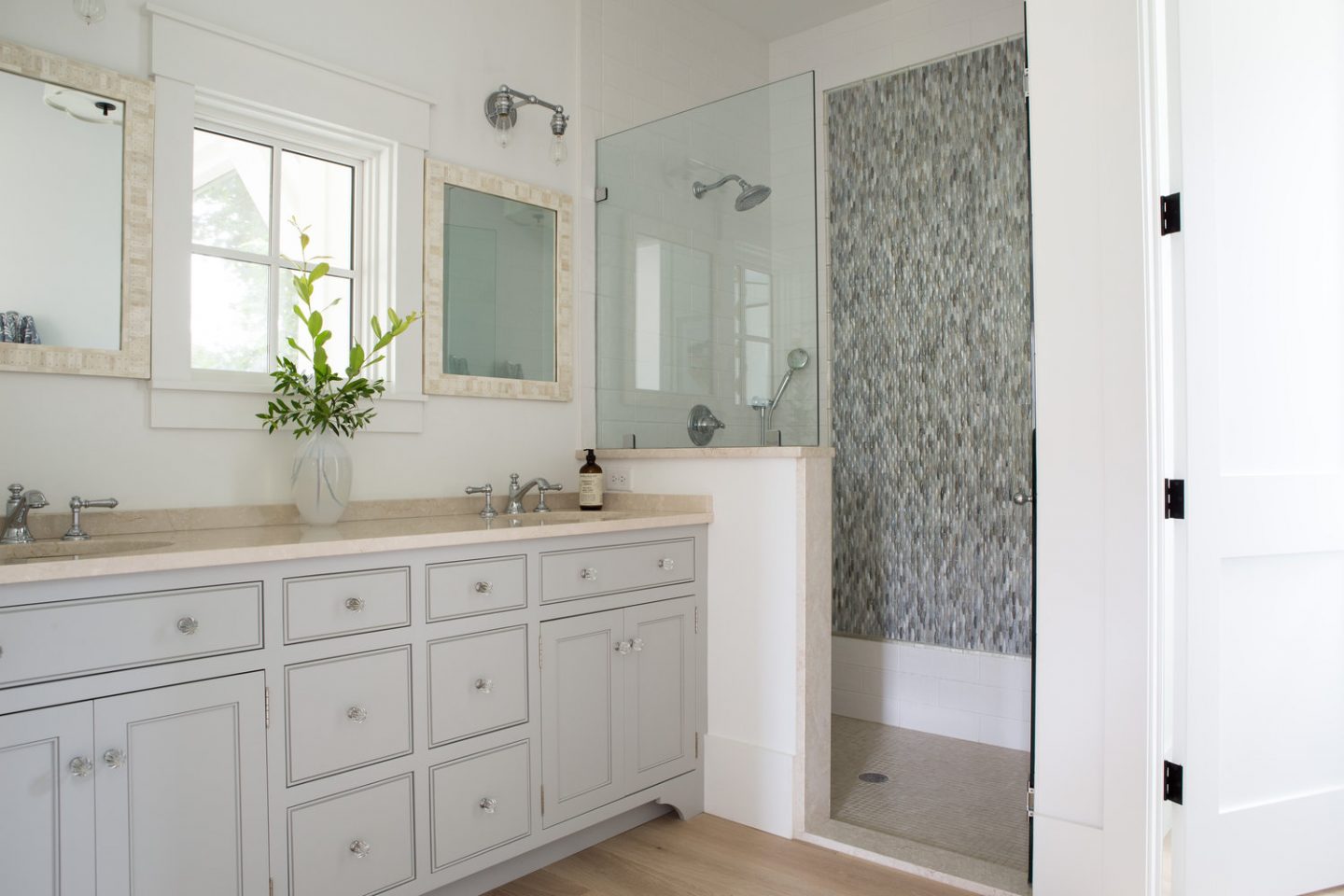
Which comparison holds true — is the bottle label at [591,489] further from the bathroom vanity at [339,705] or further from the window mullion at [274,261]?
the window mullion at [274,261]

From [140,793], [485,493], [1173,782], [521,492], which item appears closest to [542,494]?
[521,492]

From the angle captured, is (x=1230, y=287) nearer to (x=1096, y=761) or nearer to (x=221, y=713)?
(x=1096, y=761)

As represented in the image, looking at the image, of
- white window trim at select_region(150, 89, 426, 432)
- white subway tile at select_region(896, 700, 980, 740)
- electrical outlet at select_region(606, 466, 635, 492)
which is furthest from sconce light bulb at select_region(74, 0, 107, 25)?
white subway tile at select_region(896, 700, 980, 740)

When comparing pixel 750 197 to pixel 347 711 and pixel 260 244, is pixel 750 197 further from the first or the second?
pixel 347 711

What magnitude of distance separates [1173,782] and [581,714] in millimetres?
1406

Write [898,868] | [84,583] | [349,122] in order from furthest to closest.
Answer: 1. [349,122]
2. [898,868]
3. [84,583]

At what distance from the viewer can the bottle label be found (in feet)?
9.62

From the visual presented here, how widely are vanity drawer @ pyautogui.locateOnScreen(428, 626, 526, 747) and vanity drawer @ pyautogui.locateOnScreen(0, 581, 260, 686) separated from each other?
44 cm

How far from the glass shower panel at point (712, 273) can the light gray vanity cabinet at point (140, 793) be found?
1.60 metres

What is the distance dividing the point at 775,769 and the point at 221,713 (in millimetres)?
1499

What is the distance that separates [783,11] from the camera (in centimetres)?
382

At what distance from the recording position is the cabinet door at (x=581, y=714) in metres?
2.23

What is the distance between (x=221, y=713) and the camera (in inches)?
64.8

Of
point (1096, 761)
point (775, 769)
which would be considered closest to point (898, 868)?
point (775, 769)
